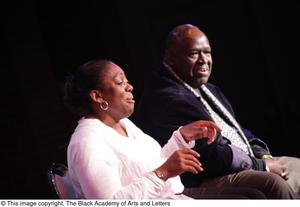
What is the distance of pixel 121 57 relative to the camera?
7.60 ft

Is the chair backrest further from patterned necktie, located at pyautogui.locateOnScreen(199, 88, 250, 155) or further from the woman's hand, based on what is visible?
patterned necktie, located at pyautogui.locateOnScreen(199, 88, 250, 155)

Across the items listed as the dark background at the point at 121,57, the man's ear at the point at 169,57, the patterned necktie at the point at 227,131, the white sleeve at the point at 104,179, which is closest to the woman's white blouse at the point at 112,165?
the white sleeve at the point at 104,179

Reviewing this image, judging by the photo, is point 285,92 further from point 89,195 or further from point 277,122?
point 89,195

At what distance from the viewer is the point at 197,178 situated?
1.89 metres

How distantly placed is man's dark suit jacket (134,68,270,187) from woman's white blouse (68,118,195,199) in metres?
0.22

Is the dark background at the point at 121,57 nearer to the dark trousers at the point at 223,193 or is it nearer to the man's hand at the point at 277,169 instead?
the man's hand at the point at 277,169

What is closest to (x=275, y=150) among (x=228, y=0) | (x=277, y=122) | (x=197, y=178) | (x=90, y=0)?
Answer: (x=277, y=122)

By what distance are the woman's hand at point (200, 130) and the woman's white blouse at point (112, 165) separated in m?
0.15

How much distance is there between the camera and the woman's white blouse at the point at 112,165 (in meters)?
1.41

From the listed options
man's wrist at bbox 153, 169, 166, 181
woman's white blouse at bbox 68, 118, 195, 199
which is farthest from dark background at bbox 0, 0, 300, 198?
man's wrist at bbox 153, 169, 166, 181

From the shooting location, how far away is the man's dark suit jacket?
5.92ft

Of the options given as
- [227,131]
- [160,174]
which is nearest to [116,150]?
[160,174]

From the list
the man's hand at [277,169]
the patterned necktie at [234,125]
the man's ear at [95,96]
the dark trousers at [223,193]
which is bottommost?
the man's hand at [277,169]


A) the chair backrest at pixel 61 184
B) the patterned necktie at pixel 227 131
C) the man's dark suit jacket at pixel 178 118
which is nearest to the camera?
the chair backrest at pixel 61 184
